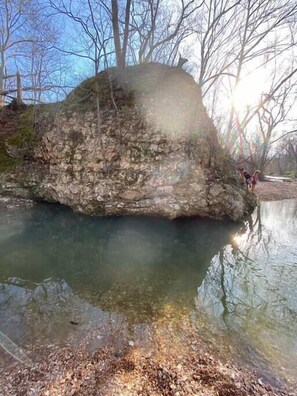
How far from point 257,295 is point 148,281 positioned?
82.0 inches

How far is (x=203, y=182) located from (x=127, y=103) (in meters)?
4.45

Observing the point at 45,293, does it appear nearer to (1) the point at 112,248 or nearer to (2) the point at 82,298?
(2) the point at 82,298

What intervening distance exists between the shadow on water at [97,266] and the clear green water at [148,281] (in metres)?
0.02

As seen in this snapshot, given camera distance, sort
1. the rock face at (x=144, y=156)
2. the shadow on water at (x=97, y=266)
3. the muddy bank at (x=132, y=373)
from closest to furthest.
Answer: the muddy bank at (x=132, y=373), the shadow on water at (x=97, y=266), the rock face at (x=144, y=156)

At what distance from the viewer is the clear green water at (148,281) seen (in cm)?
336

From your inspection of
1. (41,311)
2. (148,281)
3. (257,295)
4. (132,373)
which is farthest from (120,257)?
(132,373)

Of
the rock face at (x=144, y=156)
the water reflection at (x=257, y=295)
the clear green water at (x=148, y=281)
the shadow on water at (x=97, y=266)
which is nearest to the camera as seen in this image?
the water reflection at (x=257, y=295)

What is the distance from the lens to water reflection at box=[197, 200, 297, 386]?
3.16 meters

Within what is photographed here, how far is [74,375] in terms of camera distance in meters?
2.58

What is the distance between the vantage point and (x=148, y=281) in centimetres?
475

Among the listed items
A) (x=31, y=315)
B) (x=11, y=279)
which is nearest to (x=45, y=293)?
(x=31, y=315)

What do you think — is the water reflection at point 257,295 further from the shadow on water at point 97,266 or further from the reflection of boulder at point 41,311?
the reflection of boulder at point 41,311

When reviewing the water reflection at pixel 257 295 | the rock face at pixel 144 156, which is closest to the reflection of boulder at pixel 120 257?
the water reflection at pixel 257 295

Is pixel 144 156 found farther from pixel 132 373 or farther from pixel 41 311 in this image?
pixel 132 373
